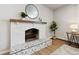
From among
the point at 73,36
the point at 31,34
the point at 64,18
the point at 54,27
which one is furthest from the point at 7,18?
the point at 73,36

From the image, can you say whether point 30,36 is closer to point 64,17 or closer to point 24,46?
point 24,46

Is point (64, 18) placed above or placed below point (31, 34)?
above

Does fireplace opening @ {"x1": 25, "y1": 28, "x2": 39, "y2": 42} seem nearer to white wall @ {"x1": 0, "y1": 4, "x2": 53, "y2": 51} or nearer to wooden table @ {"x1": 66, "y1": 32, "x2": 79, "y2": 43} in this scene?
white wall @ {"x1": 0, "y1": 4, "x2": 53, "y2": 51}

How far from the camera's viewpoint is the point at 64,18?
166 centimetres

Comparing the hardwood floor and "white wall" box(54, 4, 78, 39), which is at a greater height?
"white wall" box(54, 4, 78, 39)

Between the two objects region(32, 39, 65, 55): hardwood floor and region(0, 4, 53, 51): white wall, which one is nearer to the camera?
region(0, 4, 53, 51): white wall

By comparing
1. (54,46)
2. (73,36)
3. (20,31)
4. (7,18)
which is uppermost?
(7,18)

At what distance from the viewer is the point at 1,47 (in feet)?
5.14

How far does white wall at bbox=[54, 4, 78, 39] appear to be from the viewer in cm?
157

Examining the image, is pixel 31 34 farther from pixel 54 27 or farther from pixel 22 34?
Answer: pixel 54 27

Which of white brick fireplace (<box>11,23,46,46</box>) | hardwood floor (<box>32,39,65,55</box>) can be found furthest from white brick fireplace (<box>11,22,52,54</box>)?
hardwood floor (<box>32,39,65,55</box>)

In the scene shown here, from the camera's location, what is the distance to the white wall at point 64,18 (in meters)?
1.57

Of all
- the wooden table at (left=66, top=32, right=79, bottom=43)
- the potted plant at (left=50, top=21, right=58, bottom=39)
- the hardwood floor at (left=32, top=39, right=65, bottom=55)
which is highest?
the potted plant at (left=50, top=21, right=58, bottom=39)
